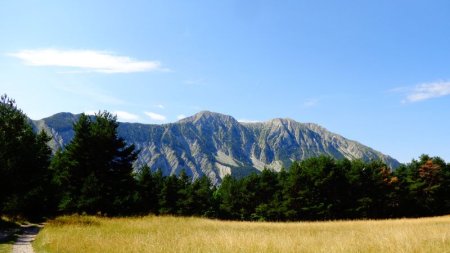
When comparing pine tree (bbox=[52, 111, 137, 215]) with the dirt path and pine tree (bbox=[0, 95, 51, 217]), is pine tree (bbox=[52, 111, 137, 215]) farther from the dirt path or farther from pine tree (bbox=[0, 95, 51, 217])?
the dirt path

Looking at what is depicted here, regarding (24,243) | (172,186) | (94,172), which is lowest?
(24,243)

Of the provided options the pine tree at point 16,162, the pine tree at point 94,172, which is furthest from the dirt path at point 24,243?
the pine tree at point 94,172

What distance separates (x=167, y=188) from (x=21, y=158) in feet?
160

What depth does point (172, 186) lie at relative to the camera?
82.0m

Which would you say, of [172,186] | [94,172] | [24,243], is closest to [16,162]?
[94,172]

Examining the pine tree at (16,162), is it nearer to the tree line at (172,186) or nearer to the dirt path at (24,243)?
the tree line at (172,186)

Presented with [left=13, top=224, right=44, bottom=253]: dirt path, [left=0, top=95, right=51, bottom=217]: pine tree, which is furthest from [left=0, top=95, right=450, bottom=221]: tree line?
[left=13, top=224, right=44, bottom=253]: dirt path

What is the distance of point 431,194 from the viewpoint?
2817 inches

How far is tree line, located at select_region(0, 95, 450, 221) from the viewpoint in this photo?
3638cm

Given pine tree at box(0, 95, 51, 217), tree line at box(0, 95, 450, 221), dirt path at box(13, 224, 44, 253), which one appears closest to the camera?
dirt path at box(13, 224, 44, 253)

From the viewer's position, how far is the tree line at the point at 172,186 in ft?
119

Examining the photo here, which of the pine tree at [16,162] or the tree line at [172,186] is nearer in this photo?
the pine tree at [16,162]

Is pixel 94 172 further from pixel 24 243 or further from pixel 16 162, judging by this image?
pixel 24 243

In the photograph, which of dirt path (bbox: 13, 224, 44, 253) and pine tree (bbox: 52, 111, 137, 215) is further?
pine tree (bbox: 52, 111, 137, 215)
